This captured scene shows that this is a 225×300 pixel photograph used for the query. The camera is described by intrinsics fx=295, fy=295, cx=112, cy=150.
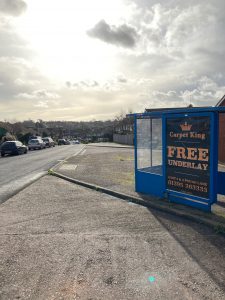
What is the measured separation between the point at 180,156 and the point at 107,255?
12.0ft

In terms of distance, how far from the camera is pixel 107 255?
4.78 m

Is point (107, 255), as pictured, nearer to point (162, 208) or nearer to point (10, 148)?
point (162, 208)

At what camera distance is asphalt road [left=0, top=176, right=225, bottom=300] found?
3.77 meters

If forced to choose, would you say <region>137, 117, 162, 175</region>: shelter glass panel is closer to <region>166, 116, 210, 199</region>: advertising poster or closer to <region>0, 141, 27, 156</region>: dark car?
<region>166, 116, 210, 199</region>: advertising poster

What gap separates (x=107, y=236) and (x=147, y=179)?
3536 millimetres

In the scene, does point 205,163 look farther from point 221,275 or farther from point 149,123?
point 221,275

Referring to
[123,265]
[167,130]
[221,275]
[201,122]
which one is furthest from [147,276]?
[167,130]

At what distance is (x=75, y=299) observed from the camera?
11.7 ft

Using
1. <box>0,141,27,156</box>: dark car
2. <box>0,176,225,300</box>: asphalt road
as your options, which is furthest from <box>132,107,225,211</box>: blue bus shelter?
<box>0,141,27,156</box>: dark car

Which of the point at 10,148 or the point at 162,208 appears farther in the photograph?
the point at 10,148

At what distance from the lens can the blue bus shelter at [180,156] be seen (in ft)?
22.3

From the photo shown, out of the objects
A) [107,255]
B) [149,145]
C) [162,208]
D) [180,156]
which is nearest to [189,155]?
[180,156]

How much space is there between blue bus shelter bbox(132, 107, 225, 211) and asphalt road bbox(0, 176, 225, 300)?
3.14 feet

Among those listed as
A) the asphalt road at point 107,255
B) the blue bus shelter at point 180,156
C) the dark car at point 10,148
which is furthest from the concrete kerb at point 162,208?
the dark car at point 10,148
